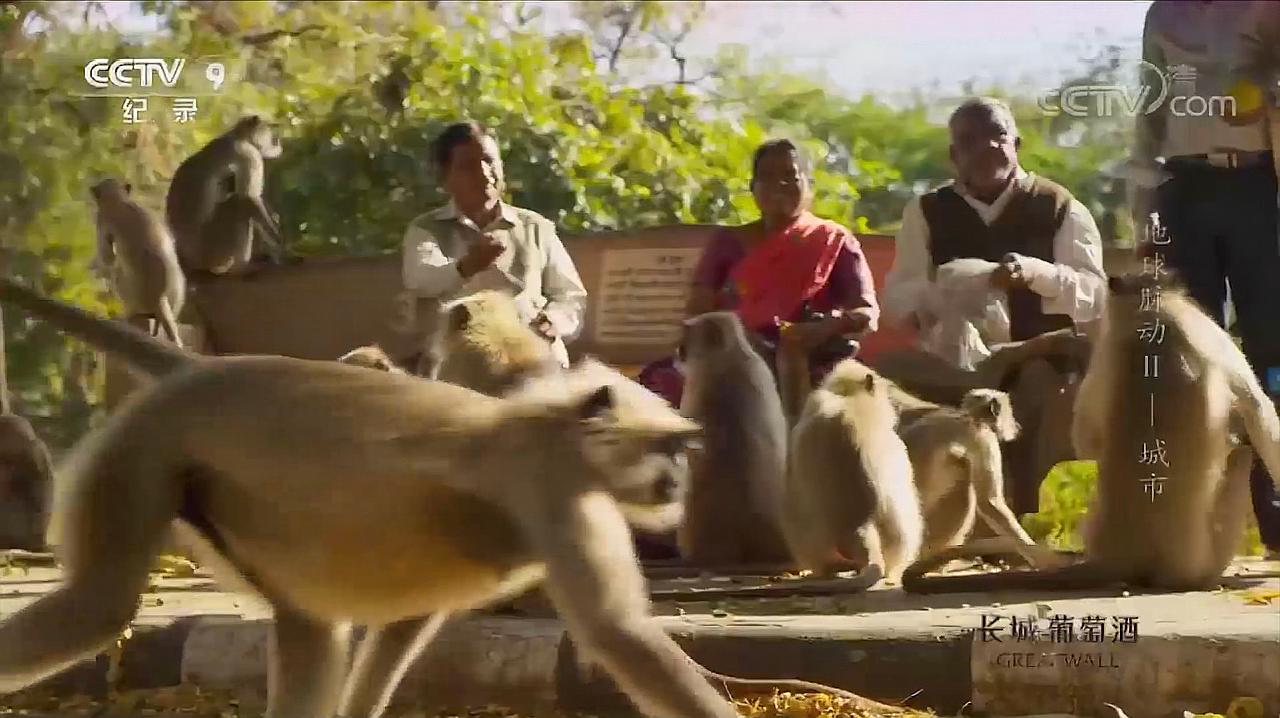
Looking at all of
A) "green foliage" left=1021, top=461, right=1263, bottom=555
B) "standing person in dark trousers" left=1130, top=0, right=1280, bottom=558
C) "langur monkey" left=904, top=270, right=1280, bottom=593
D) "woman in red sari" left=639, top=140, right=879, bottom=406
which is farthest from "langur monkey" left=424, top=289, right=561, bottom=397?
"standing person in dark trousers" left=1130, top=0, right=1280, bottom=558

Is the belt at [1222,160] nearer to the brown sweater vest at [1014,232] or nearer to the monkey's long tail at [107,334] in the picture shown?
the brown sweater vest at [1014,232]

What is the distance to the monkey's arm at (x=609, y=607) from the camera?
1633 millimetres

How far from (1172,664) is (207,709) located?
5.65 feet

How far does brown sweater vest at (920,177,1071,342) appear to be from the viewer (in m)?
2.38

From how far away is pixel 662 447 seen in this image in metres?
1.82

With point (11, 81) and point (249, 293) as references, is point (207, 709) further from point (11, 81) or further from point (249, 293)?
point (11, 81)

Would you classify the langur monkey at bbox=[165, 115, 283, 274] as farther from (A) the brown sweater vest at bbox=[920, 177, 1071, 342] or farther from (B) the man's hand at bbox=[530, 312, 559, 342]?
(A) the brown sweater vest at bbox=[920, 177, 1071, 342]

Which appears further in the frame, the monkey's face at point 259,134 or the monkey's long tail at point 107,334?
the monkey's face at point 259,134

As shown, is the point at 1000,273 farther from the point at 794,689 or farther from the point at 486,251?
the point at 486,251

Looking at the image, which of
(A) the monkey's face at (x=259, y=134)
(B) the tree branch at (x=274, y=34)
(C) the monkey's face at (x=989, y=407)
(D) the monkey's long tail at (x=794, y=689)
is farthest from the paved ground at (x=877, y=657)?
(B) the tree branch at (x=274, y=34)

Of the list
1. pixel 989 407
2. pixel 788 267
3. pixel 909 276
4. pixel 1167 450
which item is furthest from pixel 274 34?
pixel 1167 450

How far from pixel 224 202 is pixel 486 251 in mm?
495

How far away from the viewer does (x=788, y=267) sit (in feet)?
7.80

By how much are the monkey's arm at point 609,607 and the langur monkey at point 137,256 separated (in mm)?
990
